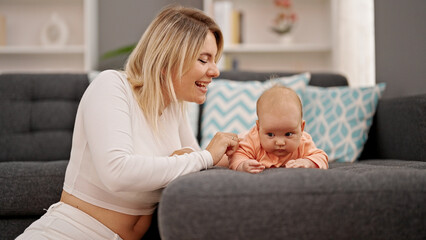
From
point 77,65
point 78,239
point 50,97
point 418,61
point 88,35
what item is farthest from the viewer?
point 77,65

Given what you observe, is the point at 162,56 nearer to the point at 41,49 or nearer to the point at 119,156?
the point at 119,156

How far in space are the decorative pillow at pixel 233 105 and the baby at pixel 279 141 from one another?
0.63m

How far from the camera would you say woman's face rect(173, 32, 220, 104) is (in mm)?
1263

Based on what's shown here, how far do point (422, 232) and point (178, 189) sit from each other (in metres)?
0.50

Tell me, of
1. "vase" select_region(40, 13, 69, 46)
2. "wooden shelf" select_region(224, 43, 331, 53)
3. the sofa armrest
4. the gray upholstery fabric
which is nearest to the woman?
the gray upholstery fabric

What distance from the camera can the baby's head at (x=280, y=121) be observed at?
1205 mm

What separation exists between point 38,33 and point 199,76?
3.04 m

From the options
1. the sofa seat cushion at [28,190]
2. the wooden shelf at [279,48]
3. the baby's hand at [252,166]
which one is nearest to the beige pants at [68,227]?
the sofa seat cushion at [28,190]

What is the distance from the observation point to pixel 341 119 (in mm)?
1932

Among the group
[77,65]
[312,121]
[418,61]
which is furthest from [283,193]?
[77,65]

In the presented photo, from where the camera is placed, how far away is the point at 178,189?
820 mm

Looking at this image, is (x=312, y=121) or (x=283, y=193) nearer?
(x=283, y=193)

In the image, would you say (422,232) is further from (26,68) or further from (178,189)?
(26,68)

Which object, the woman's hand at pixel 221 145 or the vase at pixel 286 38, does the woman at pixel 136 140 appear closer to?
the woman's hand at pixel 221 145
